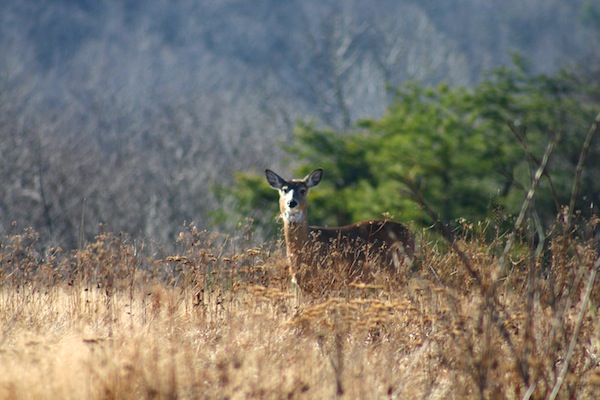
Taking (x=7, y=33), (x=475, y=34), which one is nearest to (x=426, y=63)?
(x=7, y=33)

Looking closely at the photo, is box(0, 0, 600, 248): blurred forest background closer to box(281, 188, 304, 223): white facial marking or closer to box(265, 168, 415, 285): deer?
box(265, 168, 415, 285): deer

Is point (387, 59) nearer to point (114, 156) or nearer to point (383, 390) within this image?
point (114, 156)

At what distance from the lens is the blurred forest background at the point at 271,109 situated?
23219 millimetres

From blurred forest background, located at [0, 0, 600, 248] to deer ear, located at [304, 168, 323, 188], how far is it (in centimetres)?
114

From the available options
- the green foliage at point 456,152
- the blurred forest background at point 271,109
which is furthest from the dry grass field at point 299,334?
the green foliage at point 456,152

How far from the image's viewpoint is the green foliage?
22.1m

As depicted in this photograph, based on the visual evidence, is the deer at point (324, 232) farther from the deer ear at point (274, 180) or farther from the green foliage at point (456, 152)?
the green foliage at point (456, 152)

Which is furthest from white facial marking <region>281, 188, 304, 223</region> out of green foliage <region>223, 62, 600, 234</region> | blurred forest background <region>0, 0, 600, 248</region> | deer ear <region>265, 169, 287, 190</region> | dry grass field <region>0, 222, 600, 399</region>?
green foliage <region>223, 62, 600, 234</region>

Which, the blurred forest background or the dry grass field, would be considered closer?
the dry grass field

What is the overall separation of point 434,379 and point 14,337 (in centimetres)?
315

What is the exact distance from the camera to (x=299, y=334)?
7.19 metres

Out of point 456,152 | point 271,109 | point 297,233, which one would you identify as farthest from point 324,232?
point 271,109

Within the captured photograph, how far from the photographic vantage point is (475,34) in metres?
79.2

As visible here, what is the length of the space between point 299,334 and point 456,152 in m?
17.3
